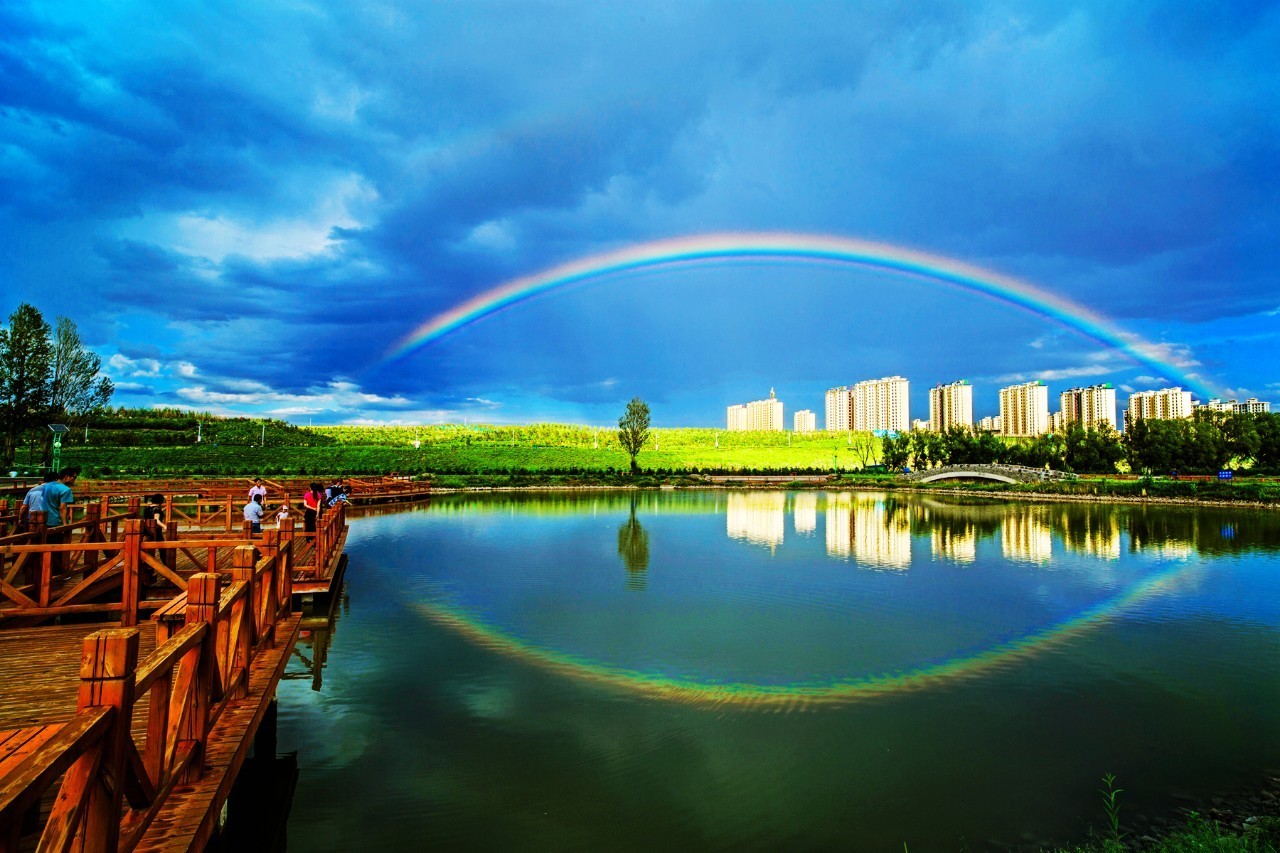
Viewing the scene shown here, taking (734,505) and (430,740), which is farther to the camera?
(734,505)

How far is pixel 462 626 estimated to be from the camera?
15133mm

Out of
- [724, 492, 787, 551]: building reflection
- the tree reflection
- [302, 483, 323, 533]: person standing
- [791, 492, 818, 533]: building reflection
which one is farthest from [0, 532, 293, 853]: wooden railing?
[791, 492, 818, 533]: building reflection

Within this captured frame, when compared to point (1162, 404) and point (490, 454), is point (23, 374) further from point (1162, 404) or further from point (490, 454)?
point (1162, 404)

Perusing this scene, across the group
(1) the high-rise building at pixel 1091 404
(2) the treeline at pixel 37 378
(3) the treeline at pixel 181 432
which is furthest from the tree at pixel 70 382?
(1) the high-rise building at pixel 1091 404

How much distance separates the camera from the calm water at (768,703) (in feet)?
25.0

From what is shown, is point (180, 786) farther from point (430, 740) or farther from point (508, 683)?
point (508, 683)

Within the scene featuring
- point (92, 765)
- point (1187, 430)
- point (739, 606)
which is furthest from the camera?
point (1187, 430)

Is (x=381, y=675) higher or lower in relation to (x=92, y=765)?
lower

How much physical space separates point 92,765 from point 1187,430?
304ft

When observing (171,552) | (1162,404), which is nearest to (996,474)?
(171,552)

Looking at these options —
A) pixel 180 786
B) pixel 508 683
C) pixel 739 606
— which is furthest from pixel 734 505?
pixel 180 786

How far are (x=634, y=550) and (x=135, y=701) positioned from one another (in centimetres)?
2293

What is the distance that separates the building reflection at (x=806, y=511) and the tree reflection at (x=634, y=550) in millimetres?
8028

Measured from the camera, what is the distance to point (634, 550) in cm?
2741
